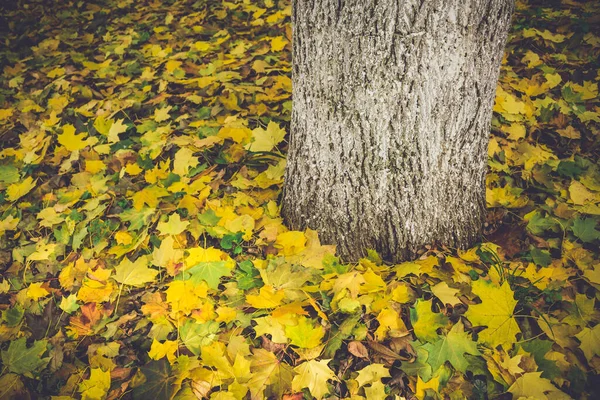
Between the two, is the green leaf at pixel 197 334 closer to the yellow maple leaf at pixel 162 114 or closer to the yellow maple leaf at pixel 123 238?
the yellow maple leaf at pixel 123 238

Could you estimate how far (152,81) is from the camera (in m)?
3.04

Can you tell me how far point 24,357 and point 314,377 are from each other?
121 centimetres

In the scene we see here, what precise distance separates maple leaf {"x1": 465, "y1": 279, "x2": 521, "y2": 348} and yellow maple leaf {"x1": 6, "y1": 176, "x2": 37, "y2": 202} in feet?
8.23

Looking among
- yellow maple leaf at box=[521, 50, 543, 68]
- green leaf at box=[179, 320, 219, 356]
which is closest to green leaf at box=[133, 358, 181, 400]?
green leaf at box=[179, 320, 219, 356]

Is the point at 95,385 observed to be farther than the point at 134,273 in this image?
No

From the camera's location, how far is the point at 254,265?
1750 millimetres

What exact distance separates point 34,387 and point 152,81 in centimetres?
231

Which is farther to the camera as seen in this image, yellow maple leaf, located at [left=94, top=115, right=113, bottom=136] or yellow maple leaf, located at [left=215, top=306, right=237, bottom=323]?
yellow maple leaf, located at [left=94, top=115, right=113, bottom=136]

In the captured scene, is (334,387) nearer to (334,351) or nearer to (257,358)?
(334,351)

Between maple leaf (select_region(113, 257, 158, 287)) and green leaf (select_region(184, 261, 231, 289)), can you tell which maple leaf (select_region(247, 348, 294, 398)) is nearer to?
green leaf (select_region(184, 261, 231, 289))

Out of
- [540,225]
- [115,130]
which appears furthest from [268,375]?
[115,130]

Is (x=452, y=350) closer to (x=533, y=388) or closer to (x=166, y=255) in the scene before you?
(x=533, y=388)

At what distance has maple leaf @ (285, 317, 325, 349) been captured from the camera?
1471mm

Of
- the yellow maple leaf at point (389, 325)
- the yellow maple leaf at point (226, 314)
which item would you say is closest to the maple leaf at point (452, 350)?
the yellow maple leaf at point (389, 325)
